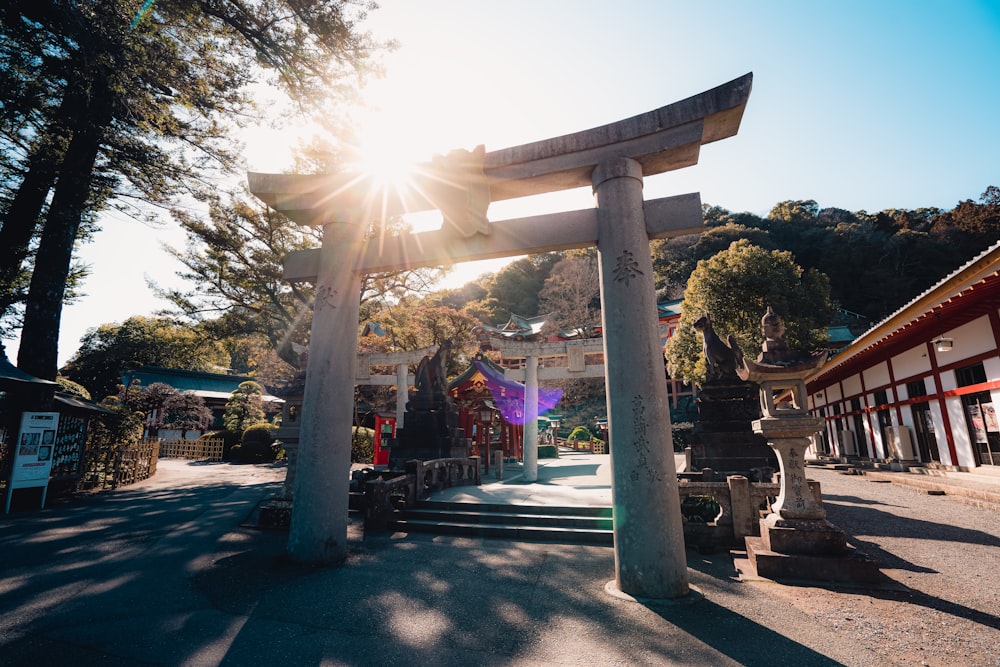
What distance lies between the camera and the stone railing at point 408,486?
7320mm

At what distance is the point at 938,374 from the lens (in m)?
11.4

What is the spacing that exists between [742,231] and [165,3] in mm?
50762

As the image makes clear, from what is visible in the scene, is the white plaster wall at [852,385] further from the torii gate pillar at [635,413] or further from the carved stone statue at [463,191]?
the carved stone statue at [463,191]

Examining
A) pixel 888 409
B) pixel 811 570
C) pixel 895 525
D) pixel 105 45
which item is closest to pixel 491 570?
pixel 811 570

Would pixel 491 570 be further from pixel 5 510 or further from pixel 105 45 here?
pixel 105 45

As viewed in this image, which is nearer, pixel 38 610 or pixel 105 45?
pixel 38 610

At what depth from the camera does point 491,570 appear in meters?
5.02

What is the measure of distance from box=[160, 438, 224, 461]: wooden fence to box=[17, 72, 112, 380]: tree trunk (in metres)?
13.7

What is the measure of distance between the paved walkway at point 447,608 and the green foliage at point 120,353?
27244mm

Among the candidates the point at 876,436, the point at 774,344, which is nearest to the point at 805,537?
the point at 774,344

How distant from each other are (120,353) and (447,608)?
40.6 metres

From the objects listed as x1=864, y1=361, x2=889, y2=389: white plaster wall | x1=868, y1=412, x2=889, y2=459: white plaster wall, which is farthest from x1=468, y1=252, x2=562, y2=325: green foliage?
x1=868, y1=412, x2=889, y2=459: white plaster wall

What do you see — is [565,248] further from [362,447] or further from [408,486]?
[362,447]

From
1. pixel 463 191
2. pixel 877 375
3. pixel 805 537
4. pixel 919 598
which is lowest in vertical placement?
pixel 919 598
